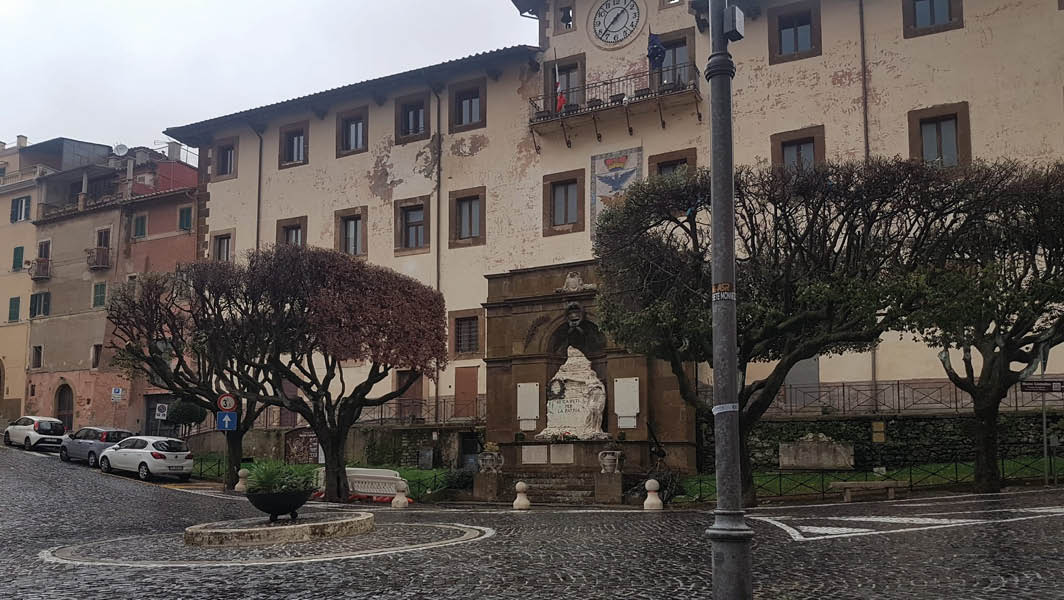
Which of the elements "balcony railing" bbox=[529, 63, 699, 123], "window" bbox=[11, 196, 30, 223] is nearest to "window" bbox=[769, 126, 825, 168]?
"balcony railing" bbox=[529, 63, 699, 123]

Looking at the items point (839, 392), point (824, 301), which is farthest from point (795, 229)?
point (839, 392)

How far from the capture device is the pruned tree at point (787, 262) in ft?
69.9

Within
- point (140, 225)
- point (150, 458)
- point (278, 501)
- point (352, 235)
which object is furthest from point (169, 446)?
point (140, 225)

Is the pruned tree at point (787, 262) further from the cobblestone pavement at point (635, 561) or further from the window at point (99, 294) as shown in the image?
the window at point (99, 294)

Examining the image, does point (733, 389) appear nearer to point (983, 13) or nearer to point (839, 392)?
point (839, 392)

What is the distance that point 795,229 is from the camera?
2227cm

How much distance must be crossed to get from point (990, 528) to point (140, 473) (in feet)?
90.4

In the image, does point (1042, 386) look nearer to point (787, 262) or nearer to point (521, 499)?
point (787, 262)

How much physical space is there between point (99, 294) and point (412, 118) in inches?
859

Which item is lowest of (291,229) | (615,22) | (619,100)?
(291,229)

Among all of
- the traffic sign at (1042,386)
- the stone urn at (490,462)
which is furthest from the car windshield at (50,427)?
the traffic sign at (1042,386)

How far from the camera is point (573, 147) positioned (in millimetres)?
38000

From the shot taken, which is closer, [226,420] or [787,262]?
[787,262]

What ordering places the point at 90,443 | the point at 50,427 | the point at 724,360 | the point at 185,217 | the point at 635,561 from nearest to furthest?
the point at 724,360 < the point at 635,561 < the point at 90,443 < the point at 50,427 < the point at 185,217
